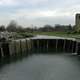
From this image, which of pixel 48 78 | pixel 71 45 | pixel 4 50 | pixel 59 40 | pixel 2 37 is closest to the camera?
pixel 48 78

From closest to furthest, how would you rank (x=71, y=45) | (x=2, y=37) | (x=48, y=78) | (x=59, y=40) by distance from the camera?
(x=48, y=78), (x=2, y=37), (x=71, y=45), (x=59, y=40)

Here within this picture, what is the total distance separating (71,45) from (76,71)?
2087 cm

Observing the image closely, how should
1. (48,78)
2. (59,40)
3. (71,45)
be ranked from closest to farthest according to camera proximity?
1. (48,78)
2. (71,45)
3. (59,40)

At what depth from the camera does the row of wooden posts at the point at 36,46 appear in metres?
34.4

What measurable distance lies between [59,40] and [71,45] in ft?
14.5

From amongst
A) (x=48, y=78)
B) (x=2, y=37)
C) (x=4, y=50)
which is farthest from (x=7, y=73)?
(x=2, y=37)

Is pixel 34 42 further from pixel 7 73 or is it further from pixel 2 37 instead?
pixel 7 73

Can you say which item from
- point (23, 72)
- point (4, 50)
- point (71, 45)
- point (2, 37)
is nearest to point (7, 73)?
point (23, 72)

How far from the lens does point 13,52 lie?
1395 inches

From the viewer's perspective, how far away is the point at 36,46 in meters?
48.8

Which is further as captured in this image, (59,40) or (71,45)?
(59,40)

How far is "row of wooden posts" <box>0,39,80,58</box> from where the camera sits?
34.4 m

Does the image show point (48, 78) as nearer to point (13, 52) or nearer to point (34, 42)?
point (13, 52)

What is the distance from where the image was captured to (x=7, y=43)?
34.7m
